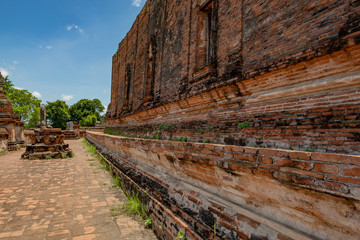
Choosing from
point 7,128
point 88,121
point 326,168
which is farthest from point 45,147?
point 88,121

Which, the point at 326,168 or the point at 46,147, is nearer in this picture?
the point at 326,168

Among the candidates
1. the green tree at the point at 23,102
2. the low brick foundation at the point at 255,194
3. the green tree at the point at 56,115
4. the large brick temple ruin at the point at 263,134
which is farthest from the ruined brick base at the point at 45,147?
the green tree at the point at 56,115

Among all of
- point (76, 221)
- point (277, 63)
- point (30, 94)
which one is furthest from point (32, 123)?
point (277, 63)

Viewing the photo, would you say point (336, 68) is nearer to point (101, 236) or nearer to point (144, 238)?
point (144, 238)

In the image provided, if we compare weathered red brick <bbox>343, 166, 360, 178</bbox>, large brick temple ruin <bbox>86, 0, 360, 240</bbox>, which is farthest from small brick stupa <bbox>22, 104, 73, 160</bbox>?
weathered red brick <bbox>343, 166, 360, 178</bbox>

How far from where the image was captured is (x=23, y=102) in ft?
98.5

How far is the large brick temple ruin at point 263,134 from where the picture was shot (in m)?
1.29

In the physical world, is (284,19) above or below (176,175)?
above

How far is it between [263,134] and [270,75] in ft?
3.21

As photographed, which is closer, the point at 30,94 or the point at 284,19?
the point at 284,19

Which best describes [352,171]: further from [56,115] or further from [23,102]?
[56,115]

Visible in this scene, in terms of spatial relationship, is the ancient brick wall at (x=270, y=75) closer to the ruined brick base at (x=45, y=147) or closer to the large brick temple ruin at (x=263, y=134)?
the large brick temple ruin at (x=263, y=134)

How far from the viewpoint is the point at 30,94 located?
30.8 meters

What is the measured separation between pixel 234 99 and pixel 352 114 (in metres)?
1.86
